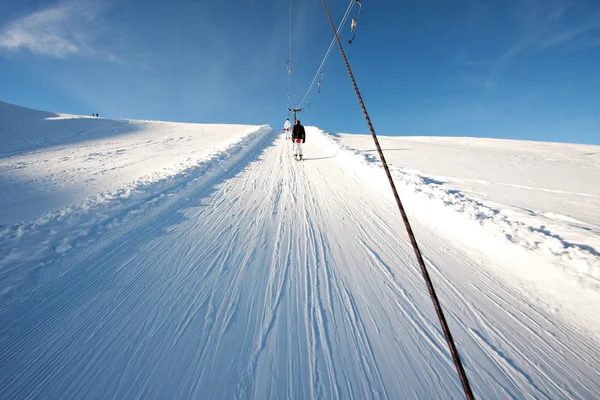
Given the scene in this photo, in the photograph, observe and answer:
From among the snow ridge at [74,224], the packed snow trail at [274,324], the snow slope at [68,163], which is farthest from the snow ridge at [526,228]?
the snow slope at [68,163]

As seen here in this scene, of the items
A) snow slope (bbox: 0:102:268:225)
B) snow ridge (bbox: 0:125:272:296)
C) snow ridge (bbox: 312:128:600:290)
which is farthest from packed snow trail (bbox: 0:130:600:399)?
snow slope (bbox: 0:102:268:225)

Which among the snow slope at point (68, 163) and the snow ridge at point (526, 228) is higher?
the snow ridge at point (526, 228)

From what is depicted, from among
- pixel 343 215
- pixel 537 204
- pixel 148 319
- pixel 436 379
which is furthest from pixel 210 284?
pixel 537 204

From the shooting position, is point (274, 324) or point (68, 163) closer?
point (274, 324)

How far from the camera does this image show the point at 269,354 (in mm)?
1954

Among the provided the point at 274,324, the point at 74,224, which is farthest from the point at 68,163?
the point at 274,324

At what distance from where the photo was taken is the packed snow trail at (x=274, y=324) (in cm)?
178

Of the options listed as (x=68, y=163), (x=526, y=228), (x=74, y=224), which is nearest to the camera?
(x=526, y=228)

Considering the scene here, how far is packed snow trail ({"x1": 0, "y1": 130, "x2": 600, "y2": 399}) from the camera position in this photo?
1778 millimetres

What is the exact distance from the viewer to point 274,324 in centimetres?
222

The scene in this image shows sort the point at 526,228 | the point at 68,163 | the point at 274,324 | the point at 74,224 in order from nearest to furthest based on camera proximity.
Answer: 1. the point at 274,324
2. the point at 526,228
3. the point at 74,224
4. the point at 68,163

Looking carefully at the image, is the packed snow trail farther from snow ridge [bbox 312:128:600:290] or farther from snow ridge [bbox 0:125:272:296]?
snow ridge [bbox 312:128:600:290]

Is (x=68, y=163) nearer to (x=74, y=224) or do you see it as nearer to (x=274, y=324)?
(x=74, y=224)

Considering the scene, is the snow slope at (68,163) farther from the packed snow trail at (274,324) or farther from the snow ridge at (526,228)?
the snow ridge at (526,228)
